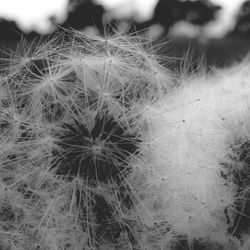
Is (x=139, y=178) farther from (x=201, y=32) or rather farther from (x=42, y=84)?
(x=201, y=32)

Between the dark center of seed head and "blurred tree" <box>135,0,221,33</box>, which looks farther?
"blurred tree" <box>135,0,221,33</box>

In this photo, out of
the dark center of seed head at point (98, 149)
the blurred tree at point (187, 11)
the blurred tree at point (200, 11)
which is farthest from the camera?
the blurred tree at point (200, 11)

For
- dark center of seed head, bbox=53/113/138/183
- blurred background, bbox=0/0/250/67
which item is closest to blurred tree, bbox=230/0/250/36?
blurred background, bbox=0/0/250/67

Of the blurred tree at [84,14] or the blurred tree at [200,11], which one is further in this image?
the blurred tree at [200,11]

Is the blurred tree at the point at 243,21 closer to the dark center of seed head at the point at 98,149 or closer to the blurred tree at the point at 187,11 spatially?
the blurred tree at the point at 187,11

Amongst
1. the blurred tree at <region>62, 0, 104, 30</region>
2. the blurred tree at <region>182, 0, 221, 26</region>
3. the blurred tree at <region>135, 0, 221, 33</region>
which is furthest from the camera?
the blurred tree at <region>182, 0, 221, 26</region>

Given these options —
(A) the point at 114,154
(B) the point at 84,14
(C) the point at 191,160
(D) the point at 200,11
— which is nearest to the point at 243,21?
(D) the point at 200,11

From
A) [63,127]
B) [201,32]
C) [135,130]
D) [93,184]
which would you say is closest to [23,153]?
[63,127]

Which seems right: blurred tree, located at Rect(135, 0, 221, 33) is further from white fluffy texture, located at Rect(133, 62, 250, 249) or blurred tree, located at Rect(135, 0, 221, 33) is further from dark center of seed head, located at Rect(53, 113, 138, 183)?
dark center of seed head, located at Rect(53, 113, 138, 183)

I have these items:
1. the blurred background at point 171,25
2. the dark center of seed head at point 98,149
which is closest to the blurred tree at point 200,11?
the blurred background at point 171,25
